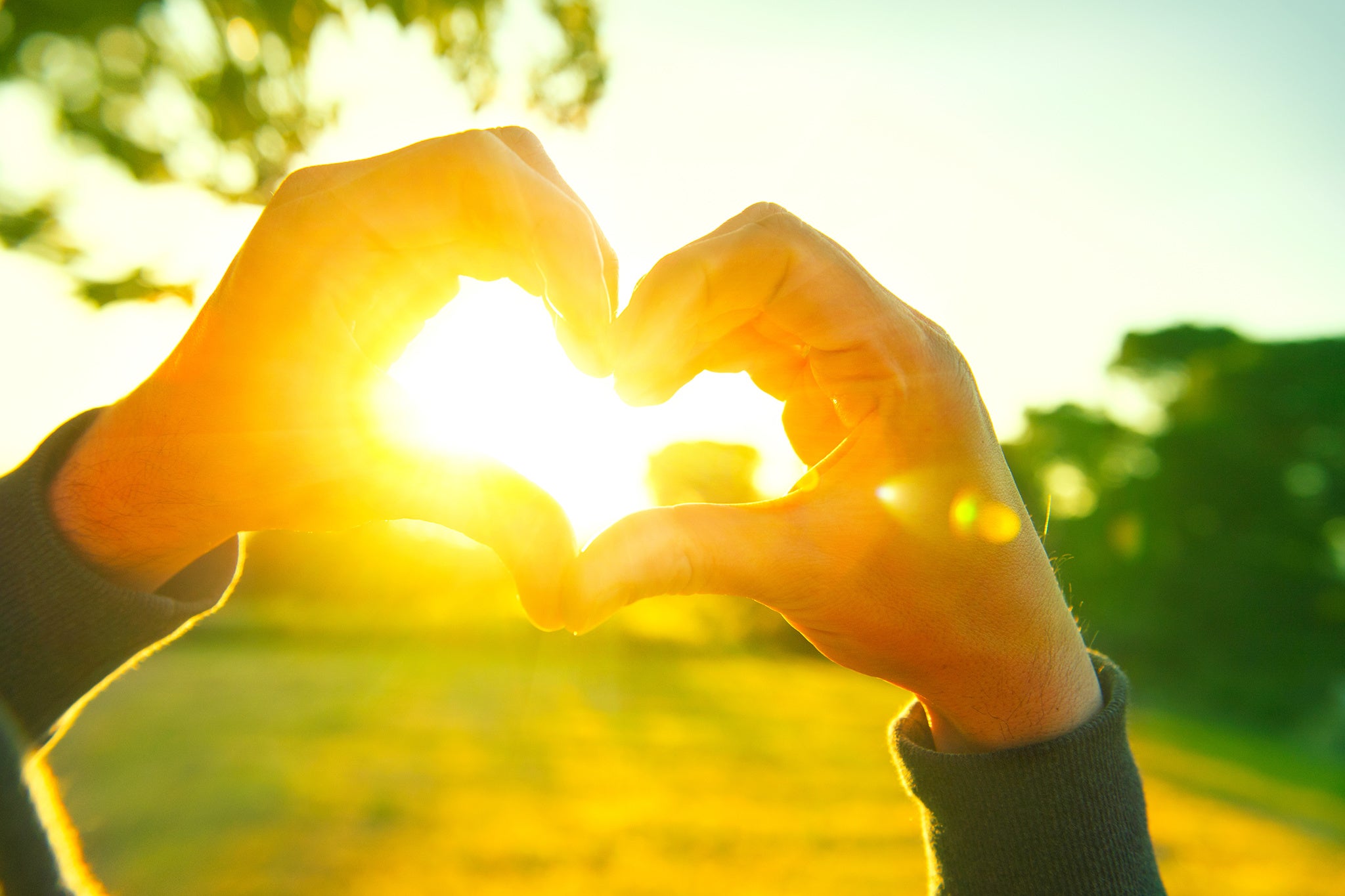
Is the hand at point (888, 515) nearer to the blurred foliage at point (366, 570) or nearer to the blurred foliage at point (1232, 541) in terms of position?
the blurred foliage at point (366, 570)

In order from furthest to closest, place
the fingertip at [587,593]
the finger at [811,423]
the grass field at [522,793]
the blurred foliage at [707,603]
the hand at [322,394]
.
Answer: the blurred foliage at [707,603]
the grass field at [522,793]
the finger at [811,423]
the hand at [322,394]
the fingertip at [587,593]

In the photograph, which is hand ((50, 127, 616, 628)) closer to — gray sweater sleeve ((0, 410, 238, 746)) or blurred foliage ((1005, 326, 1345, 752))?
gray sweater sleeve ((0, 410, 238, 746))

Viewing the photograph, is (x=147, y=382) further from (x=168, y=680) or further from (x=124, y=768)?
(x=168, y=680)

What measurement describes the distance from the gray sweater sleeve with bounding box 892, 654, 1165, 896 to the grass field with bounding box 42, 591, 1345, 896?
335 cm

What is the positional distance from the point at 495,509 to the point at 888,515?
0.91 m

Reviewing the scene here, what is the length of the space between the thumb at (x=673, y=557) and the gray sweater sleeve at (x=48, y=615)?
1062 millimetres

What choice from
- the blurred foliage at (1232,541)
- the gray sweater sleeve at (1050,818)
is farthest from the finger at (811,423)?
the blurred foliage at (1232,541)

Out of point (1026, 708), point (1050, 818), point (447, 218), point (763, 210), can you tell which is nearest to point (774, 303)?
point (763, 210)

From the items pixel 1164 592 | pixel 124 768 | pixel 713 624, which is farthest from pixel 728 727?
pixel 1164 592

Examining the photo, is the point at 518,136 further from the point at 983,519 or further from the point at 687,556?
the point at 983,519

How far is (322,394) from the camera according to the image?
5.42 feet

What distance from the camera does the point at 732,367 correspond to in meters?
2.29

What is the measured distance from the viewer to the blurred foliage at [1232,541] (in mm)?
22094

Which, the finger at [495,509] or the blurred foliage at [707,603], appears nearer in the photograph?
the finger at [495,509]
